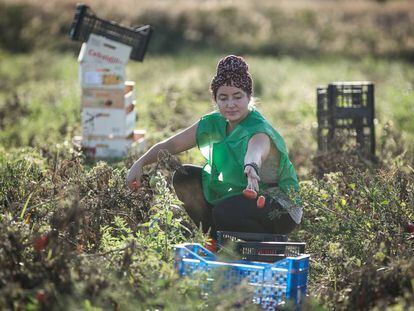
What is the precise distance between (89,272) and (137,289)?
0.76 ft

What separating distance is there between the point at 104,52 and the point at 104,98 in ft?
1.46

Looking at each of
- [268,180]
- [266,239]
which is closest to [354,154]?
[268,180]

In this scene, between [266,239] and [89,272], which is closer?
[89,272]

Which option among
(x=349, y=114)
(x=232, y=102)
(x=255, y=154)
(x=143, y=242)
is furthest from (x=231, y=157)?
(x=349, y=114)

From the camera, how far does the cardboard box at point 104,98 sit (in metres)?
8.75

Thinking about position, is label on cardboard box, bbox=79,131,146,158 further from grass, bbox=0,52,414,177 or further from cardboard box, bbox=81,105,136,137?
grass, bbox=0,52,414,177

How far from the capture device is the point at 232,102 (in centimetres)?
553

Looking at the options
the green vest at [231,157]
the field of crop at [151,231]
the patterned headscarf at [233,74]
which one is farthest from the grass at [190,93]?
the patterned headscarf at [233,74]

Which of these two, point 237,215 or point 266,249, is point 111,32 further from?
point 266,249

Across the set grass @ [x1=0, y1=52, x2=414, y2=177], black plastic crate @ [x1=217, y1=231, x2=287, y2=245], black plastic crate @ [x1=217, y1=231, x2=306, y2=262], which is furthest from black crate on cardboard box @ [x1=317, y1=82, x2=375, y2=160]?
black plastic crate @ [x1=217, y1=231, x2=306, y2=262]

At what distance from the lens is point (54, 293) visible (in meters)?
4.00

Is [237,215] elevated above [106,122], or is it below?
below

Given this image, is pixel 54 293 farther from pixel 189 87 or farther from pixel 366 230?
pixel 189 87

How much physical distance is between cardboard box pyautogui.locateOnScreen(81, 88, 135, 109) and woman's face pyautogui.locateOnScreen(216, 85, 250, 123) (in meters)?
3.28
